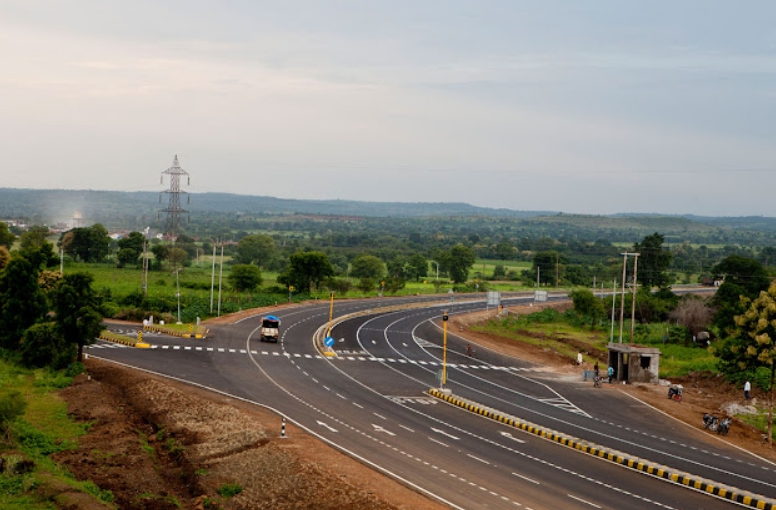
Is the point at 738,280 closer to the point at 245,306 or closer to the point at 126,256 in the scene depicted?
the point at 245,306

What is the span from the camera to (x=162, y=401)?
47406 millimetres

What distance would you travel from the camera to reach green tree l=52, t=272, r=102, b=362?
56.6 metres

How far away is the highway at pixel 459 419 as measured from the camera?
3312 cm

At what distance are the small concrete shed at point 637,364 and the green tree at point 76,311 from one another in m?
35.9

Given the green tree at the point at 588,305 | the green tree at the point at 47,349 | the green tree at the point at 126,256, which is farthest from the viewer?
the green tree at the point at 126,256

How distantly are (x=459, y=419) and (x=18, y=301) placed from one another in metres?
34.3

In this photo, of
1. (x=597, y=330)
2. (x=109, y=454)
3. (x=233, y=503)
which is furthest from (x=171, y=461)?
(x=597, y=330)

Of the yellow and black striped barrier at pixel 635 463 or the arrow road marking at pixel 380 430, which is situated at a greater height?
the yellow and black striped barrier at pixel 635 463

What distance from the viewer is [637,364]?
61594 millimetres

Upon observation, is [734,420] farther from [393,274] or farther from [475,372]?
[393,274]

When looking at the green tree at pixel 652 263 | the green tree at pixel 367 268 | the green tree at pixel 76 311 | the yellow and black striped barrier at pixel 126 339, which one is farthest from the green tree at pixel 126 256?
the green tree at pixel 76 311

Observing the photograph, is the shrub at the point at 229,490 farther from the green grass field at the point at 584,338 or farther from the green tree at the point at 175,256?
the green tree at the point at 175,256

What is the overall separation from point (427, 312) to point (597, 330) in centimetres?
2095

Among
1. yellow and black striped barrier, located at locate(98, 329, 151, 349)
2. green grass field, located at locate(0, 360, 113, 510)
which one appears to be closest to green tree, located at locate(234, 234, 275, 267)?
yellow and black striped barrier, located at locate(98, 329, 151, 349)
